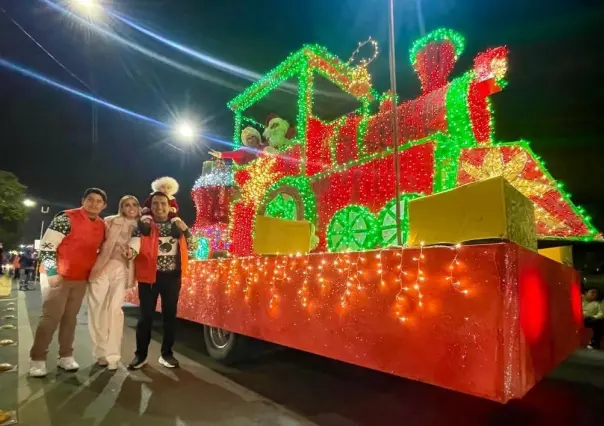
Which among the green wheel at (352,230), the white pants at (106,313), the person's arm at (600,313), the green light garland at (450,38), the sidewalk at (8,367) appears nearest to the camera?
the sidewalk at (8,367)

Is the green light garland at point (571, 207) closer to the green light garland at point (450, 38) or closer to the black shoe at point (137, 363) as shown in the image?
the green light garland at point (450, 38)

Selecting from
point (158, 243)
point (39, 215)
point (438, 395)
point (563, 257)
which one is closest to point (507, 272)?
point (438, 395)

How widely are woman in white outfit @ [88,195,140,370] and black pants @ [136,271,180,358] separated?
20 cm

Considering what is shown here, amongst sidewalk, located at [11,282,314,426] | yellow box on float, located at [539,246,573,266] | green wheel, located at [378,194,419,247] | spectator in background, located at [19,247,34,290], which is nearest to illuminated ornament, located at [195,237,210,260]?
sidewalk, located at [11,282,314,426]

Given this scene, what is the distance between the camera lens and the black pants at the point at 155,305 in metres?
→ 3.86

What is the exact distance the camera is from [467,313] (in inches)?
73.9

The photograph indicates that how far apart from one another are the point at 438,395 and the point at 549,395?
1154mm

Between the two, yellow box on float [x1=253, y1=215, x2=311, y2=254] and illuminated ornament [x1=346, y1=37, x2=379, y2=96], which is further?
illuminated ornament [x1=346, y1=37, x2=379, y2=96]

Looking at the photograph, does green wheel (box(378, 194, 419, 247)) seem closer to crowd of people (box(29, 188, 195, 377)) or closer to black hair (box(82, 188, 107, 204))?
crowd of people (box(29, 188, 195, 377))

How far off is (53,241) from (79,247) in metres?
0.23

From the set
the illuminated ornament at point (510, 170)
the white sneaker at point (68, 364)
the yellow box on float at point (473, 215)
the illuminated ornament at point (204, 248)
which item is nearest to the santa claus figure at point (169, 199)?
the white sneaker at point (68, 364)

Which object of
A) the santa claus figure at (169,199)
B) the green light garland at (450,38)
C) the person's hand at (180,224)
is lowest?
the person's hand at (180,224)

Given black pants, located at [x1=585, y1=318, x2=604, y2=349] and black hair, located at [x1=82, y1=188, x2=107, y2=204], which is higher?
black hair, located at [x1=82, y1=188, x2=107, y2=204]

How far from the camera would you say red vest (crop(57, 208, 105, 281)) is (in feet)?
12.1
